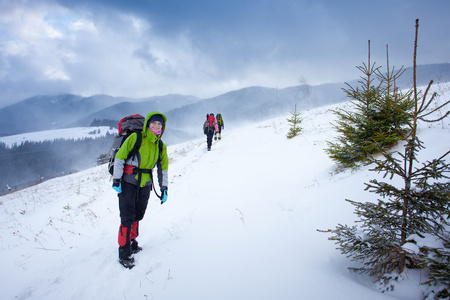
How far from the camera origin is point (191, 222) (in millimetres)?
4215

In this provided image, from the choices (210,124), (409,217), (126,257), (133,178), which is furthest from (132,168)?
(210,124)

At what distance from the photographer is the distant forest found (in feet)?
350

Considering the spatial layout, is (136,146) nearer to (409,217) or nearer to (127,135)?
(127,135)

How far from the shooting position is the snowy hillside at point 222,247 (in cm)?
235

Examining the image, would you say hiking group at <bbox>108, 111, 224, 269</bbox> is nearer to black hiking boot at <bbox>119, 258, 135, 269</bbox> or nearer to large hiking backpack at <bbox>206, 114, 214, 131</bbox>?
black hiking boot at <bbox>119, 258, 135, 269</bbox>

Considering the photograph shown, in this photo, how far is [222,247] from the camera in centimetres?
316

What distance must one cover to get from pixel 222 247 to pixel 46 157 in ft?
533

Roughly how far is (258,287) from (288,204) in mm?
2195

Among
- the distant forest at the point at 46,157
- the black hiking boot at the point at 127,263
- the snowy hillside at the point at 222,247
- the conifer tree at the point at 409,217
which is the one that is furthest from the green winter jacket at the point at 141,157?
the distant forest at the point at 46,157

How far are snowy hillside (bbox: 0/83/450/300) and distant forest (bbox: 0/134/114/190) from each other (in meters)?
119

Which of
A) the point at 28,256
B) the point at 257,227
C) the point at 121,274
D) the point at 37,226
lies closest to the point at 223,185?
the point at 257,227

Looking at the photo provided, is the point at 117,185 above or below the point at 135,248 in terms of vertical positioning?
above

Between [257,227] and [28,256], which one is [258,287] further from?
[28,256]

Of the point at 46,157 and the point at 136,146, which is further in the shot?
the point at 46,157
